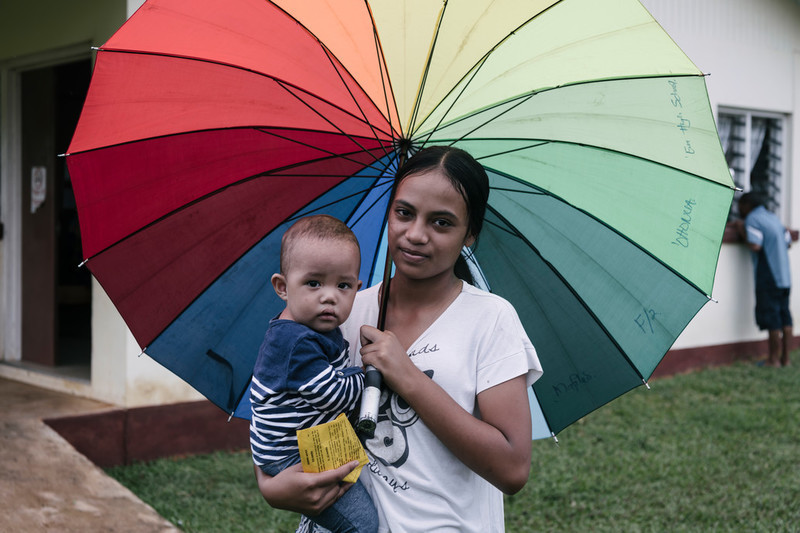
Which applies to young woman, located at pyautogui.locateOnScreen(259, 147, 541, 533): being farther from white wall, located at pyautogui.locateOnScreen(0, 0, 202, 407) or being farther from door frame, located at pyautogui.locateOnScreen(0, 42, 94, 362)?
door frame, located at pyautogui.locateOnScreen(0, 42, 94, 362)

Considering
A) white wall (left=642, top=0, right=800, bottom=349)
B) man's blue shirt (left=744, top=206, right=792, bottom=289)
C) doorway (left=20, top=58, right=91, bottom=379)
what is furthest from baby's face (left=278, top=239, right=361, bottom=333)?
man's blue shirt (left=744, top=206, right=792, bottom=289)

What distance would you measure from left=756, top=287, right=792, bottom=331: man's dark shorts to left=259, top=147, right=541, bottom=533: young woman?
827 cm

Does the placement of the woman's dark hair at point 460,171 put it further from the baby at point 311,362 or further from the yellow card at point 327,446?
the yellow card at point 327,446

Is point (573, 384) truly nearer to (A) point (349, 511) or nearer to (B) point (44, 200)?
(A) point (349, 511)

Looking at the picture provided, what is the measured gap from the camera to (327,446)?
70.3 inches

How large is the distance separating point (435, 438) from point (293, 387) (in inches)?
13.1

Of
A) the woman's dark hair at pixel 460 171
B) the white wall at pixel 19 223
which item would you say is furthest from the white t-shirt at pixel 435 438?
the white wall at pixel 19 223

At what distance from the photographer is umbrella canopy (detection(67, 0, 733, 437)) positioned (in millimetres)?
2041

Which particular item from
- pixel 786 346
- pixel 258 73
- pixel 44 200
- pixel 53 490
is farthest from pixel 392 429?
pixel 786 346

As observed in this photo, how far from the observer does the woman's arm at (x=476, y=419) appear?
5.75 ft

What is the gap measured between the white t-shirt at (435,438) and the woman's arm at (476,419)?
5 centimetres

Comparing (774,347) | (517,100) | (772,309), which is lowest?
(774,347)

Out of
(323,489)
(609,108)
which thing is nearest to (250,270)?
(323,489)

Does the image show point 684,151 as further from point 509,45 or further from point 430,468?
point 430,468
